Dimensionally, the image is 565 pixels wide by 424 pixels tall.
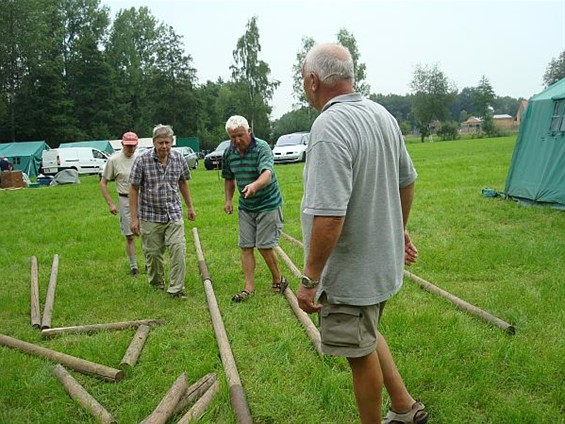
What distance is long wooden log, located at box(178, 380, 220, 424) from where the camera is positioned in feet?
10.2

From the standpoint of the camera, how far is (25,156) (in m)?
31.8

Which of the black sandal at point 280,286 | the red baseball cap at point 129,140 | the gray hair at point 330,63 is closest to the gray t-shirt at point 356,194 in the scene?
the gray hair at point 330,63

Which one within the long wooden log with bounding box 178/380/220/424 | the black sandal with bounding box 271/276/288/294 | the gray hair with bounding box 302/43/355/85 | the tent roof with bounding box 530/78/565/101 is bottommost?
the black sandal with bounding box 271/276/288/294

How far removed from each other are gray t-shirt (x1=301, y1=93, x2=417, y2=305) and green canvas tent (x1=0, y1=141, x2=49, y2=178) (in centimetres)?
3324

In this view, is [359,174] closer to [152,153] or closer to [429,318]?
[429,318]

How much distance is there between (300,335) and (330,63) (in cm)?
267

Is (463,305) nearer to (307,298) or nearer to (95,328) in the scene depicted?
(307,298)

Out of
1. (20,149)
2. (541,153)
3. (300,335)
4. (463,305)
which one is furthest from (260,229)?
(20,149)

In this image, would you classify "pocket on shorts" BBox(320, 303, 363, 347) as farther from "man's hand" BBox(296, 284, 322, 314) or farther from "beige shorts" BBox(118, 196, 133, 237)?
"beige shorts" BBox(118, 196, 133, 237)

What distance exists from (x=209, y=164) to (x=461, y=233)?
19690 mm

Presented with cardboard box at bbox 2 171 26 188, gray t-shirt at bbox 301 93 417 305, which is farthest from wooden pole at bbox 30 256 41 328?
cardboard box at bbox 2 171 26 188

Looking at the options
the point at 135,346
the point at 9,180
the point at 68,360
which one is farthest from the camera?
the point at 9,180

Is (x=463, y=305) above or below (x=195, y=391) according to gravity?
above

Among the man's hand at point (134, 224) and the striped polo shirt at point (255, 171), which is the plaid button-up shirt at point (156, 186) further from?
the striped polo shirt at point (255, 171)
